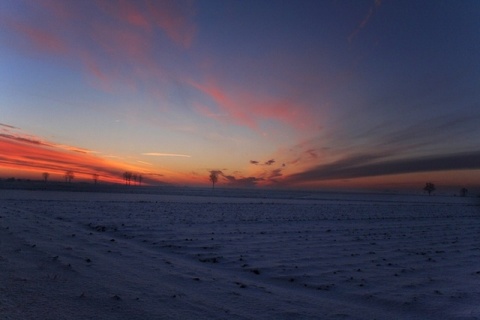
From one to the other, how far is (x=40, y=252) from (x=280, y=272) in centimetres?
791

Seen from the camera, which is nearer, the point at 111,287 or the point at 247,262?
the point at 111,287

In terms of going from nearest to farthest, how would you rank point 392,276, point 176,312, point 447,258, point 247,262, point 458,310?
point 176,312 → point 458,310 → point 392,276 → point 247,262 → point 447,258

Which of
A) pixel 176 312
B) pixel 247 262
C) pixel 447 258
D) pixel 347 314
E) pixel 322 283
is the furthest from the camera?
pixel 447 258

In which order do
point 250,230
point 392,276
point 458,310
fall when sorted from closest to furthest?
point 458,310, point 392,276, point 250,230

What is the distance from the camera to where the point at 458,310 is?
7688mm

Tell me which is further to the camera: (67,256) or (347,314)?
(67,256)

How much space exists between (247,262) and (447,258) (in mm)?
8719

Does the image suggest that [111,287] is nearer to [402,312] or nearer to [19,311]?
[19,311]

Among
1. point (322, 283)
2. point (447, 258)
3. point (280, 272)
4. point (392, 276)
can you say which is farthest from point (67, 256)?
point (447, 258)

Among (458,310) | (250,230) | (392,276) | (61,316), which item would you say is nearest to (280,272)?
(392,276)

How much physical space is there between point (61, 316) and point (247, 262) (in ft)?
23.0

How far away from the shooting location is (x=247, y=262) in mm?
11945

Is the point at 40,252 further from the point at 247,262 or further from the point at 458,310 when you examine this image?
the point at 458,310

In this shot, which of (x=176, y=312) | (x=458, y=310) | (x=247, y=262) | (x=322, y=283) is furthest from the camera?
(x=247, y=262)
